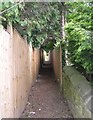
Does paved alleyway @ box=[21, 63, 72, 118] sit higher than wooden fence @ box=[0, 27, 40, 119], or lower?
lower

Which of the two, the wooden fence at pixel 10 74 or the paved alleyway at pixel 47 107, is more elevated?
the wooden fence at pixel 10 74

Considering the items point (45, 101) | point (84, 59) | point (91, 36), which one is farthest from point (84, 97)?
point (45, 101)

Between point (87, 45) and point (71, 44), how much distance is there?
130 inches

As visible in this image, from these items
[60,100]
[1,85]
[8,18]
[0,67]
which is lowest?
[60,100]

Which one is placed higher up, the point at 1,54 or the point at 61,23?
the point at 61,23

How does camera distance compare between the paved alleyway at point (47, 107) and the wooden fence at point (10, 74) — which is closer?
the wooden fence at point (10, 74)

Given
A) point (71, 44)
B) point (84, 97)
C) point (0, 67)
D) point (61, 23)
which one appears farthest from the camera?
point (61, 23)

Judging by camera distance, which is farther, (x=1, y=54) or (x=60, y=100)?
(x=60, y=100)

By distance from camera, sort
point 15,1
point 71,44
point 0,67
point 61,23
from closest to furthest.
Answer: point 0,67 < point 15,1 < point 71,44 < point 61,23

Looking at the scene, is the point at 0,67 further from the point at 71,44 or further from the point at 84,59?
the point at 71,44

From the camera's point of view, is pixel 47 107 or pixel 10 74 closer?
pixel 10 74

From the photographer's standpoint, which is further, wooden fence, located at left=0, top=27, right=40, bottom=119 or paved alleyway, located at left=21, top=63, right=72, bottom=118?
paved alleyway, located at left=21, top=63, right=72, bottom=118

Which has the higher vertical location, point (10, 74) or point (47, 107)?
point (10, 74)

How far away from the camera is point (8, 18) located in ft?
16.0
